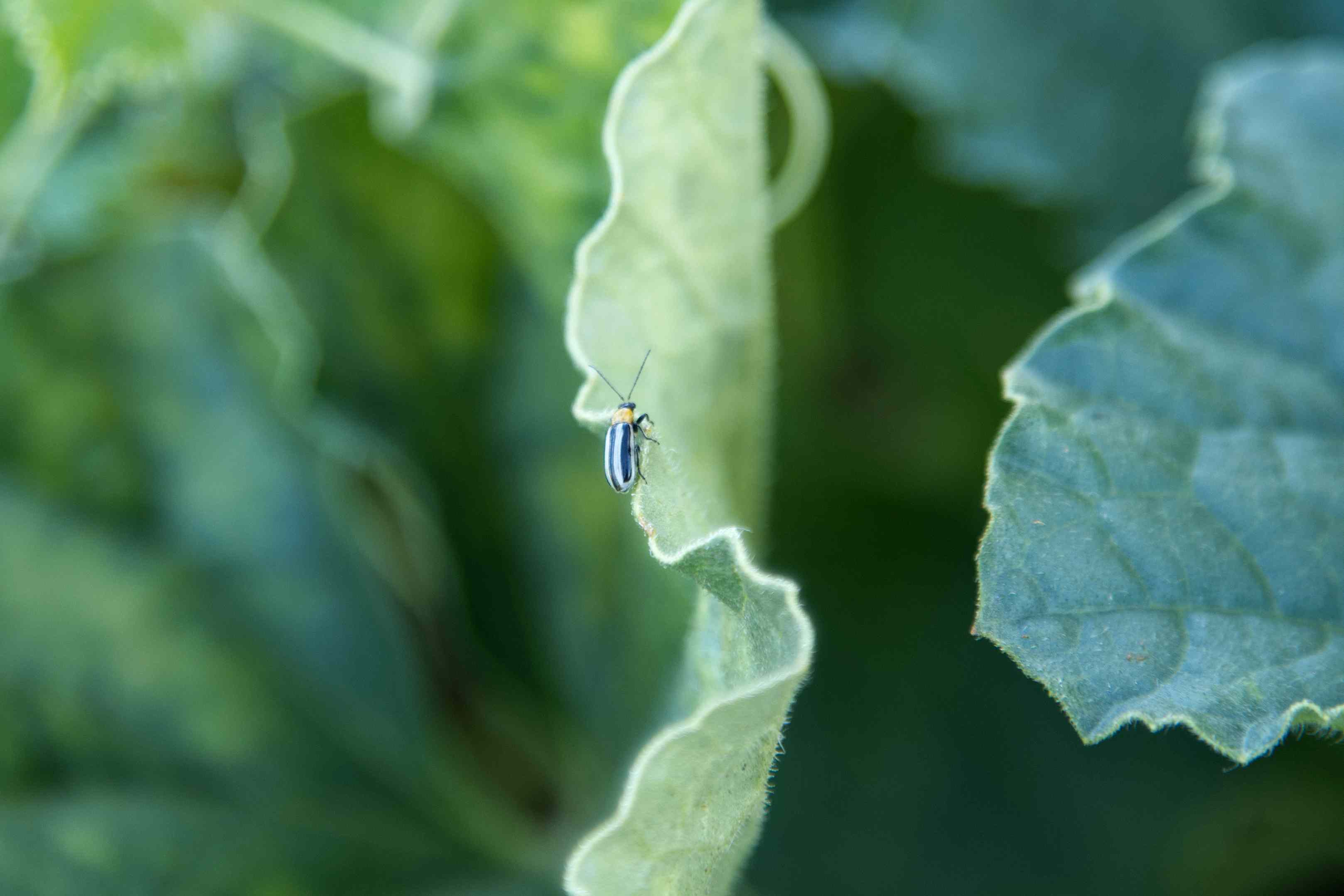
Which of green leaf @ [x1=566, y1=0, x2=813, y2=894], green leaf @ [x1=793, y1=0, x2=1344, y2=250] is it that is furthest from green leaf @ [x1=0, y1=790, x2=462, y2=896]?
green leaf @ [x1=793, y1=0, x2=1344, y2=250]

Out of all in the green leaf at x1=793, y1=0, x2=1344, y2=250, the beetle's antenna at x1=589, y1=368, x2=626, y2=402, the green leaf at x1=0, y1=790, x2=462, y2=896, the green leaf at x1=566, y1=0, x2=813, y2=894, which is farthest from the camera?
the green leaf at x1=793, y1=0, x2=1344, y2=250

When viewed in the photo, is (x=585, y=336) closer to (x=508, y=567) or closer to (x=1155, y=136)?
(x=508, y=567)

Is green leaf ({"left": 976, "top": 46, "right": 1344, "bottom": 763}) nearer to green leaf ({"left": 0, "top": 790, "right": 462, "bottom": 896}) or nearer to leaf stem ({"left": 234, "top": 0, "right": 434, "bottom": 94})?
leaf stem ({"left": 234, "top": 0, "right": 434, "bottom": 94})

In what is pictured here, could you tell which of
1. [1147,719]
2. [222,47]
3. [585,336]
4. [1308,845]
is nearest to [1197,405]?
[1147,719]

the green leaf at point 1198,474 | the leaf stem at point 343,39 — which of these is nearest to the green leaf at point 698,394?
the green leaf at point 1198,474

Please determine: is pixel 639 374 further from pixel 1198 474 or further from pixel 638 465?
pixel 1198 474

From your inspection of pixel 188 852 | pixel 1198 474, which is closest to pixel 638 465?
pixel 1198 474

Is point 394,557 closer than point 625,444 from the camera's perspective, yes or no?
No
